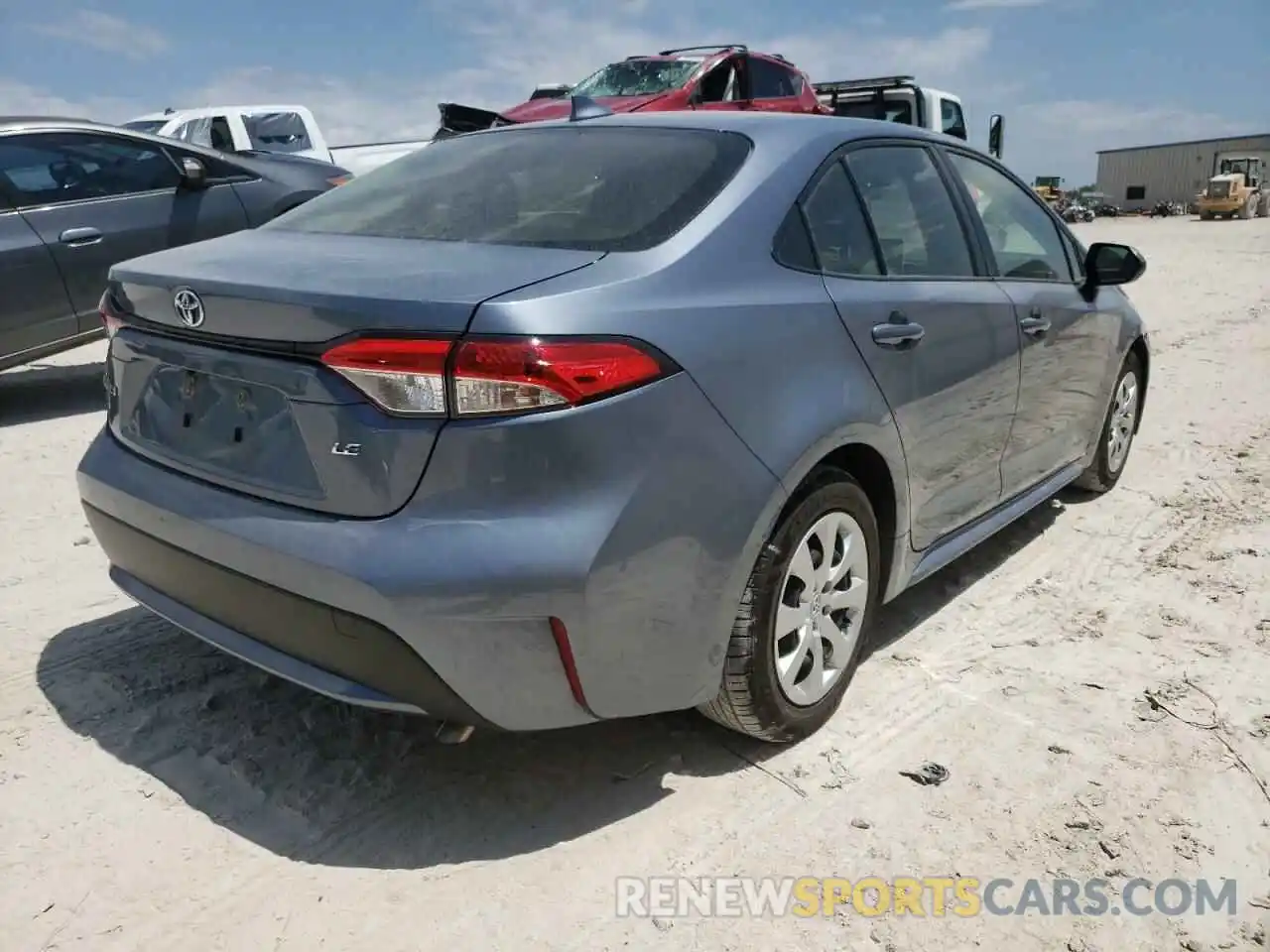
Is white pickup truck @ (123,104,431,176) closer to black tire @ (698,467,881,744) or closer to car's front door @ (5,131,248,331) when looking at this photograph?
car's front door @ (5,131,248,331)

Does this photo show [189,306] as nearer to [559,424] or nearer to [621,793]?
[559,424]

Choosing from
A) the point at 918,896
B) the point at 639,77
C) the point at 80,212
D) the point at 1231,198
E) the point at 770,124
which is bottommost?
the point at 1231,198

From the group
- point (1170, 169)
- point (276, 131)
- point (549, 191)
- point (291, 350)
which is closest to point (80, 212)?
point (549, 191)

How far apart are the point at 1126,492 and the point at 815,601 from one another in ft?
9.67

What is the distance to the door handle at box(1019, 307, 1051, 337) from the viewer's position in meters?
3.51

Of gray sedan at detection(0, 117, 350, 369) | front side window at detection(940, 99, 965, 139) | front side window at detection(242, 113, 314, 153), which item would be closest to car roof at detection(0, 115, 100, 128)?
gray sedan at detection(0, 117, 350, 369)

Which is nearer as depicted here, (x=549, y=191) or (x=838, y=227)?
(x=549, y=191)

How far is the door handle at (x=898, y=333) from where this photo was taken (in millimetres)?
2728

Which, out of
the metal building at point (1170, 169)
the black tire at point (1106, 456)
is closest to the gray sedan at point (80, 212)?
the black tire at point (1106, 456)

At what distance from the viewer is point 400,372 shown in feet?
6.47

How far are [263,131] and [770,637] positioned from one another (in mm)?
12738

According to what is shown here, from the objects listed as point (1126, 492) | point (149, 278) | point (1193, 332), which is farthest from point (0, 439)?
point (1193, 332)

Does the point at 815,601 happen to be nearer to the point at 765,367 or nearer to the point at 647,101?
the point at 765,367

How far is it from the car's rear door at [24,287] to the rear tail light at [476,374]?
15.8 feet
